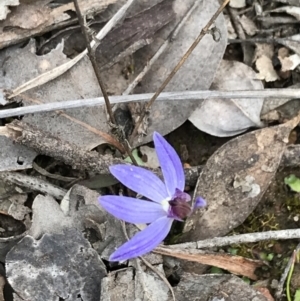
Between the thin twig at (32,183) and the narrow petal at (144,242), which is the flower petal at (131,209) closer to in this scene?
the narrow petal at (144,242)

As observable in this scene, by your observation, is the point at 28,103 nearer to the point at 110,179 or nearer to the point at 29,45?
the point at 29,45

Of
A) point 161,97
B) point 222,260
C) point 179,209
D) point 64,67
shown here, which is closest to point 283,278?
point 222,260

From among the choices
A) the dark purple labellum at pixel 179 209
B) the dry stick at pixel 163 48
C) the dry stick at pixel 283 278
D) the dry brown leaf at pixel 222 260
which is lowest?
the dry stick at pixel 283 278

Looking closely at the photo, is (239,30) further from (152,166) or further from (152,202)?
(152,202)

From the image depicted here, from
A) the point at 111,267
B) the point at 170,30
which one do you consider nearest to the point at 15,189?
the point at 111,267

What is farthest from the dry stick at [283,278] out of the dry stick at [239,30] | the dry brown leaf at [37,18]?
the dry brown leaf at [37,18]

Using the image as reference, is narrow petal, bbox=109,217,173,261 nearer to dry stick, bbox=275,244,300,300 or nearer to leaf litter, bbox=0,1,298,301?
leaf litter, bbox=0,1,298,301
